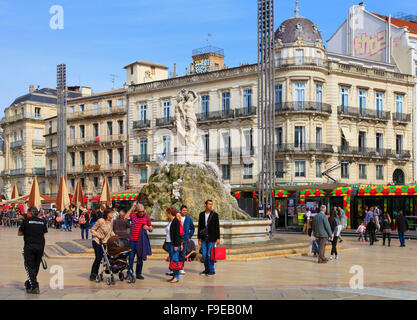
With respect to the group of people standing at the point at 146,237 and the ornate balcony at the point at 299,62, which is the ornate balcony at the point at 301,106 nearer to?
the ornate balcony at the point at 299,62

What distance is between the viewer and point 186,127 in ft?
74.5

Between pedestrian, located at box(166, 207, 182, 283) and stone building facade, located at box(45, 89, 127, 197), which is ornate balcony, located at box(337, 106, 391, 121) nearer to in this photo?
stone building facade, located at box(45, 89, 127, 197)

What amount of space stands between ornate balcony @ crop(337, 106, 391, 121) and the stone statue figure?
27.5m

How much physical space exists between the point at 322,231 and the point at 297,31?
34.2 m

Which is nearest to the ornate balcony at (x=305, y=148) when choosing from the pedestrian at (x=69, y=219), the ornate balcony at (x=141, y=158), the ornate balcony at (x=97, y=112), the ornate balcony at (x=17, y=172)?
the ornate balcony at (x=141, y=158)

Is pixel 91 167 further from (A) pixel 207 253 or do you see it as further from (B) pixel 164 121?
(A) pixel 207 253

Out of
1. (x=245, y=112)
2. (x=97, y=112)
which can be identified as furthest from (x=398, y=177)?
(x=97, y=112)

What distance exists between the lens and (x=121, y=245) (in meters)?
12.1

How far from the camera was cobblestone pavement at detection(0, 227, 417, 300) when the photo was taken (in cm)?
1057

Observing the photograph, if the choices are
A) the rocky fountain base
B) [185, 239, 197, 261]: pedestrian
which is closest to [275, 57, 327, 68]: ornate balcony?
the rocky fountain base

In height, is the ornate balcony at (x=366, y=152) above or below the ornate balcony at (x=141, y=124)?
below

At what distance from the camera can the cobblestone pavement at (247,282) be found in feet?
34.7

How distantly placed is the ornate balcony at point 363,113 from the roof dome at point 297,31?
6.00m
